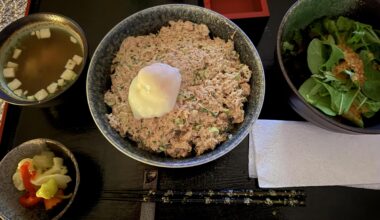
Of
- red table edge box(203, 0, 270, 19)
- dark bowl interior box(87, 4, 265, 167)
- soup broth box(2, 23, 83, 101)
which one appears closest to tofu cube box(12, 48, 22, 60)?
soup broth box(2, 23, 83, 101)

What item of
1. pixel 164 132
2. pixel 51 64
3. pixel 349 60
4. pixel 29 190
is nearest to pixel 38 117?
pixel 51 64

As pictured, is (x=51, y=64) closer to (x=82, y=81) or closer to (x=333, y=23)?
(x=82, y=81)

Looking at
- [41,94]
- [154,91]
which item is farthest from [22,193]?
[154,91]

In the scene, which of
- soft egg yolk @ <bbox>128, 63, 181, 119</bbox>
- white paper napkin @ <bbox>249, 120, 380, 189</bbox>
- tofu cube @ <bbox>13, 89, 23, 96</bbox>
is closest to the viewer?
soft egg yolk @ <bbox>128, 63, 181, 119</bbox>

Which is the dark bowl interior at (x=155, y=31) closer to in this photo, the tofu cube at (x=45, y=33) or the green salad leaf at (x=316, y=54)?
the green salad leaf at (x=316, y=54)

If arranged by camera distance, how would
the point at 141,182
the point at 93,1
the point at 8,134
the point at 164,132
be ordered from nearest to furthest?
the point at 164,132 < the point at 141,182 < the point at 8,134 < the point at 93,1

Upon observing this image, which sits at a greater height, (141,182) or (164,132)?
(164,132)

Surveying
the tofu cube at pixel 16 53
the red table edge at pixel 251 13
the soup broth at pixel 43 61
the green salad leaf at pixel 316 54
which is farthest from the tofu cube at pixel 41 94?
the green salad leaf at pixel 316 54

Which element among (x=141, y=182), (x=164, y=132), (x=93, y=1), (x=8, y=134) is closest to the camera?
(x=164, y=132)

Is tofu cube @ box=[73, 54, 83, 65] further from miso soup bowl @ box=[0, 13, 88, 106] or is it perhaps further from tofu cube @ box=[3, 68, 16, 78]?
tofu cube @ box=[3, 68, 16, 78]
